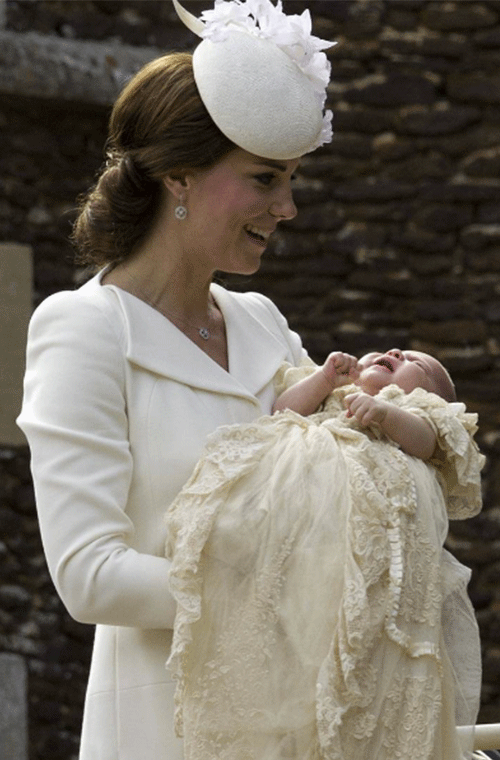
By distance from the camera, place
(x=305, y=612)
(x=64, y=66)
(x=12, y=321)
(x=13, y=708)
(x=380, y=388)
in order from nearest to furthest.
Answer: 1. (x=305, y=612)
2. (x=380, y=388)
3. (x=64, y=66)
4. (x=12, y=321)
5. (x=13, y=708)

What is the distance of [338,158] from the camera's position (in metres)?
6.26

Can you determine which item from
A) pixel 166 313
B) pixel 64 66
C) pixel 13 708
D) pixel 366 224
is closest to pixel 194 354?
pixel 166 313

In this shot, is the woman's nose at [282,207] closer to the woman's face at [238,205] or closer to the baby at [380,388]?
the woman's face at [238,205]

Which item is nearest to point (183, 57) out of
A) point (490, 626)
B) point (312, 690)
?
point (312, 690)

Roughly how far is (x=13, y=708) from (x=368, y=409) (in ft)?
13.3

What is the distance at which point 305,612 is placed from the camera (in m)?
2.41

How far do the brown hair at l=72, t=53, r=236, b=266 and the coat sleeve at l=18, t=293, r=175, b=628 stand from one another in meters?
0.29

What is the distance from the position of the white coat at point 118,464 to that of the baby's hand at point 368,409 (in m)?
0.21

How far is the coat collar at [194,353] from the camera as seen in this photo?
8.63 feet

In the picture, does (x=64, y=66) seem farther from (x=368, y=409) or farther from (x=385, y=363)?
(x=368, y=409)

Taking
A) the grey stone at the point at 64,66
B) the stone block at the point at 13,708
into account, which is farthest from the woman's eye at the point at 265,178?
the stone block at the point at 13,708

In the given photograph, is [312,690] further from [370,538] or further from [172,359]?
[172,359]

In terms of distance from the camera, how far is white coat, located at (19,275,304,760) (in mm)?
2463

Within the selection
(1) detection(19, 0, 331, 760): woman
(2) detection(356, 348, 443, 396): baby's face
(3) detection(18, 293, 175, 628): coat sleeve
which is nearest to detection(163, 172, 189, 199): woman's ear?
(1) detection(19, 0, 331, 760): woman
